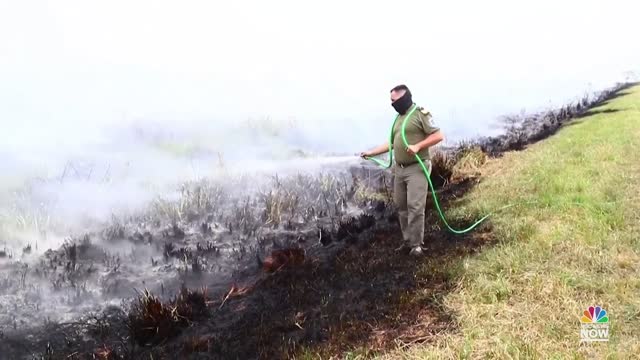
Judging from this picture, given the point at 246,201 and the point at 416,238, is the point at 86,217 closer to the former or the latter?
the point at 246,201

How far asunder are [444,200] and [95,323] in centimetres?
599

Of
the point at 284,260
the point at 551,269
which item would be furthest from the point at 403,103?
the point at 284,260

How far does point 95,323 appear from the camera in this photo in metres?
7.35

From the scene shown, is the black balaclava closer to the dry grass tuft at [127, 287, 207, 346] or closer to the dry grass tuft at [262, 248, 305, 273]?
the dry grass tuft at [262, 248, 305, 273]

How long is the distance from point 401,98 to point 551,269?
255 centimetres

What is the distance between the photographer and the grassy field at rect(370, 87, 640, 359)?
4.30 m

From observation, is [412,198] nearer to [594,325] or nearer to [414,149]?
[414,149]

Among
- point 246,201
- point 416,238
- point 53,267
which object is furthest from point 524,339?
point 246,201

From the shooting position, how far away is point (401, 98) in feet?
21.8

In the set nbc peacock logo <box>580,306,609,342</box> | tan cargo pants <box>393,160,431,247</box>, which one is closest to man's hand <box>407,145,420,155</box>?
tan cargo pants <box>393,160,431,247</box>

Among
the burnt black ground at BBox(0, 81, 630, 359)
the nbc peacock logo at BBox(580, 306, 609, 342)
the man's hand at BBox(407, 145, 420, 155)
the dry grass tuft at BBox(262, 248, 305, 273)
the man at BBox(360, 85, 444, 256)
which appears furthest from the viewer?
the dry grass tuft at BBox(262, 248, 305, 273)

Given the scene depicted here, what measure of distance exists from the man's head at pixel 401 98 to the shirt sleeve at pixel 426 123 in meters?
0.20

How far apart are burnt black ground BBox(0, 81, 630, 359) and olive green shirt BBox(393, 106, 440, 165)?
1.22m

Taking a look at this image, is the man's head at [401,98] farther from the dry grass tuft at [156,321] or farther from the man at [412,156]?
the dry grass tuft at [156,321]
